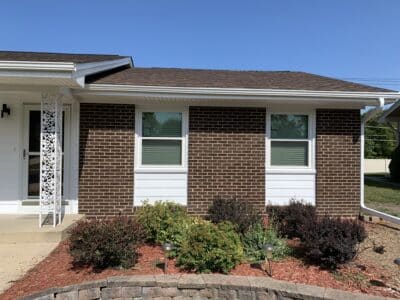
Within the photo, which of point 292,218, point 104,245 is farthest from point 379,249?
point 104,245

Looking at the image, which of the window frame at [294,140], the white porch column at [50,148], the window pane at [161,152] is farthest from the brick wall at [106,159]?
the window frame at [294,140]

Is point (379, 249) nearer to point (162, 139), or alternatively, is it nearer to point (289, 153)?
point (289, 153)

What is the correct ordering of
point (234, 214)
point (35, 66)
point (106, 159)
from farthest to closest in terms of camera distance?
point (106, 159) → point (234, 214) → point (35, 66)

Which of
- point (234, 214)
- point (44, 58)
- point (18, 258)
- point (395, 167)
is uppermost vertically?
point (44, 58)

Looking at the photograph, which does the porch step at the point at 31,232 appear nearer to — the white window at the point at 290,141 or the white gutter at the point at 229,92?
the white gutter at the point at 229,92

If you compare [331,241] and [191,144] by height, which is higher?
[191,144]

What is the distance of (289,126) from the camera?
833cm

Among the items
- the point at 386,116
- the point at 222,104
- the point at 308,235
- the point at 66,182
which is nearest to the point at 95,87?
the point at 66,182

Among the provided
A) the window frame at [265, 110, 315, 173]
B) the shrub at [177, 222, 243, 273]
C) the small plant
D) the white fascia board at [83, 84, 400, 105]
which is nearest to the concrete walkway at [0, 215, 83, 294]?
the shrub at [177, 222, 243, 273]

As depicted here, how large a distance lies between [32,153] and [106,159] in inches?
61.5

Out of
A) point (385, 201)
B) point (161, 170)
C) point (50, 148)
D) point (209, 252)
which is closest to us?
point (209, 252)

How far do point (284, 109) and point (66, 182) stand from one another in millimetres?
4839

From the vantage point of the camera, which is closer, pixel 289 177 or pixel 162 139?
pixel 162 139

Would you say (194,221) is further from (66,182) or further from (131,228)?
(66,182)
